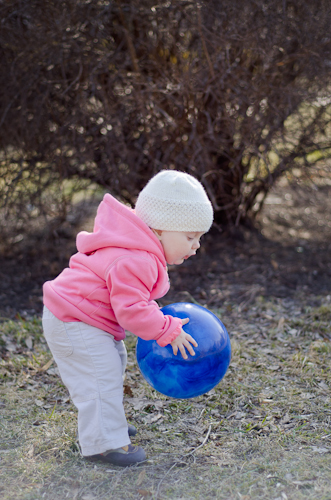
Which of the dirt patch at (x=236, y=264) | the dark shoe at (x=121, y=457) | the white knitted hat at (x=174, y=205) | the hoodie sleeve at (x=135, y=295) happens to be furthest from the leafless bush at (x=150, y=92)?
the dark shoe at (x=121, y=457)

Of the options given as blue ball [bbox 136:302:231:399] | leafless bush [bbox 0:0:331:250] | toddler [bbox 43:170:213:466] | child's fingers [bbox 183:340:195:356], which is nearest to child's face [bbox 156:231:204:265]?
toddler [bbox 43:170:213:466]

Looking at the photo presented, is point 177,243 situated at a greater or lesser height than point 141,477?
greater

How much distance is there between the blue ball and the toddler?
Result: 0.09m

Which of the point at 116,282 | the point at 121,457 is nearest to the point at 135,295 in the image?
the point at 116,282

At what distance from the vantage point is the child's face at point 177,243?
2812mm

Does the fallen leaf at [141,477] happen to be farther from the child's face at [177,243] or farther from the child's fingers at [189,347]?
the child's face at [177,243]

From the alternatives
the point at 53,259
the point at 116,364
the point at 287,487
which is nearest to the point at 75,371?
the point at 116,364

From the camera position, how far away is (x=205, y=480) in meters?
2.73

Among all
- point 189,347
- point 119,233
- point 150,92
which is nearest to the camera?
point 119,233

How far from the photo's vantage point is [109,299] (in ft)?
9.05

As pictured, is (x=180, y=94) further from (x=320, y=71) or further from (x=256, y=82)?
(x=320, y=71)

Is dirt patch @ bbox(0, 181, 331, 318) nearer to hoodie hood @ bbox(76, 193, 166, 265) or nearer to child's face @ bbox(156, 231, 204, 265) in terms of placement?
child's face @ bbox(156, 231, 204, 265)

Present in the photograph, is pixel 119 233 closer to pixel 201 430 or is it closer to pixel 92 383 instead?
pixel 92 383

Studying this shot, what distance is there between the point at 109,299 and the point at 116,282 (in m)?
0.20
